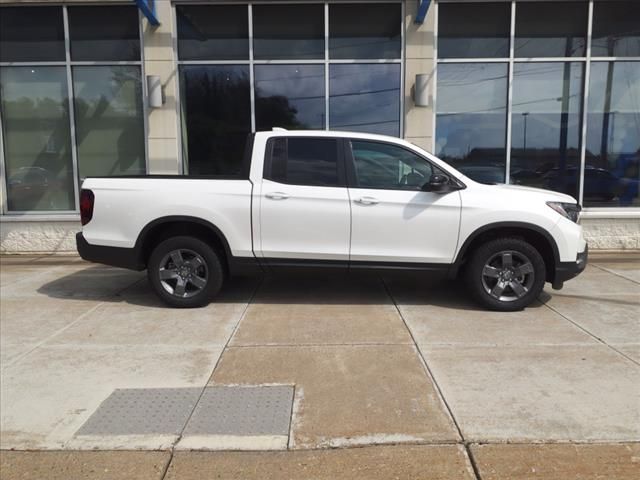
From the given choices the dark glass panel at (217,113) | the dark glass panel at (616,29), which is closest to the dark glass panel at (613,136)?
the dark glass panel at (616,29)

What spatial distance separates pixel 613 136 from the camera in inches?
384

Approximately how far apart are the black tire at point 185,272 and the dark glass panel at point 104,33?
→ 5.20 m

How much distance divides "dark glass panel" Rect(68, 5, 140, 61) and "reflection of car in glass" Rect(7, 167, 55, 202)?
218 centimetres

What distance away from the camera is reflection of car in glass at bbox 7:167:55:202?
9.99 m

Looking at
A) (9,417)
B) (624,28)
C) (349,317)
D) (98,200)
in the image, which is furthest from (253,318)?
(624,28)

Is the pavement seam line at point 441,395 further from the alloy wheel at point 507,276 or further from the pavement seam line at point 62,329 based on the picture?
the pavement seam line at point 62,329

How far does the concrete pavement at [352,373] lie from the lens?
3.07 meters

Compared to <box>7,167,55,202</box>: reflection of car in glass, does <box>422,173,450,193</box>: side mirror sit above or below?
above

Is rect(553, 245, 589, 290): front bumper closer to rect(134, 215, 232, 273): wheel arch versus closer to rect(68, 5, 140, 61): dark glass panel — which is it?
rect(134, 215, 232, 273): wheel arch

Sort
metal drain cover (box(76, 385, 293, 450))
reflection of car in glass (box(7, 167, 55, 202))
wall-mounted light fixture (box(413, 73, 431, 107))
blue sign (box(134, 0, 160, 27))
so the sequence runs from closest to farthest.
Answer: metal drain cover (box(76, 385, 293, 450))
blue sign (box(134, 0, 160, 27))
wall-mounted light fixture (box(413, 73, 431, 107))
reflection of car in glass (box(7, 167, 55, 202))

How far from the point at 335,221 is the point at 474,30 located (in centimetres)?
574

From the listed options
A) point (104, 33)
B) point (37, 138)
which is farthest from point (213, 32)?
point (37, 138)

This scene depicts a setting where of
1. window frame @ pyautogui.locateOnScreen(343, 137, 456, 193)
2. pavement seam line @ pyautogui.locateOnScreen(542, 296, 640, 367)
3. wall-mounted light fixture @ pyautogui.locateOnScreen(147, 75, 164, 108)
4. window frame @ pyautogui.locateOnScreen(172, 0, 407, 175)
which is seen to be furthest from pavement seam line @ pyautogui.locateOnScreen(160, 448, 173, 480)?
wall-mounted light fixture @ pyautogui.locateOnScreen(147, 75, 164, 108)

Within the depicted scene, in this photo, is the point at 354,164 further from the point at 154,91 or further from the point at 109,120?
the point at 109,120
